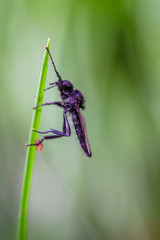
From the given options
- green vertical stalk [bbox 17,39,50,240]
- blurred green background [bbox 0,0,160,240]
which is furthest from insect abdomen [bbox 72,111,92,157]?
green vertical stalk [bbox 17,39,50,240]

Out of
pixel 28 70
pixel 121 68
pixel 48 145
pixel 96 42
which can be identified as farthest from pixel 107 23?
pixel 48 145

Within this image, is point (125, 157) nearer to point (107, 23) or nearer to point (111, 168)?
point (111, 168)

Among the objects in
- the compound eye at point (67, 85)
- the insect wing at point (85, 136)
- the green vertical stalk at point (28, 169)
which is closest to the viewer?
the green vertical stalk at point (28, 169)

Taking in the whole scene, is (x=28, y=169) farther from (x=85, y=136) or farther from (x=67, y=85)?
(x=67, y=85)

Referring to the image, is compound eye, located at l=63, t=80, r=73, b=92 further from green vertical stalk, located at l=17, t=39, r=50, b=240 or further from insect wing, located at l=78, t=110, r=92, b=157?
green vertical stalk, located at l=17, t=39, r=50, b=240

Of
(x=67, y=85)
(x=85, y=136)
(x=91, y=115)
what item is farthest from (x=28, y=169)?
(x=91, y=115)

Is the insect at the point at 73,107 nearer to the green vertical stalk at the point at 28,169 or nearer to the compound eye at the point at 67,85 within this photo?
the compound eye at the point at 67,85

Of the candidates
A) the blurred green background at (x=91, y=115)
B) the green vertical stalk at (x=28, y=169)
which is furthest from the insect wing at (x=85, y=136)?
the green vertical stalk at (x=28, y=169)

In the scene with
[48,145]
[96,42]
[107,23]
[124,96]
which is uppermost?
[107,23]
